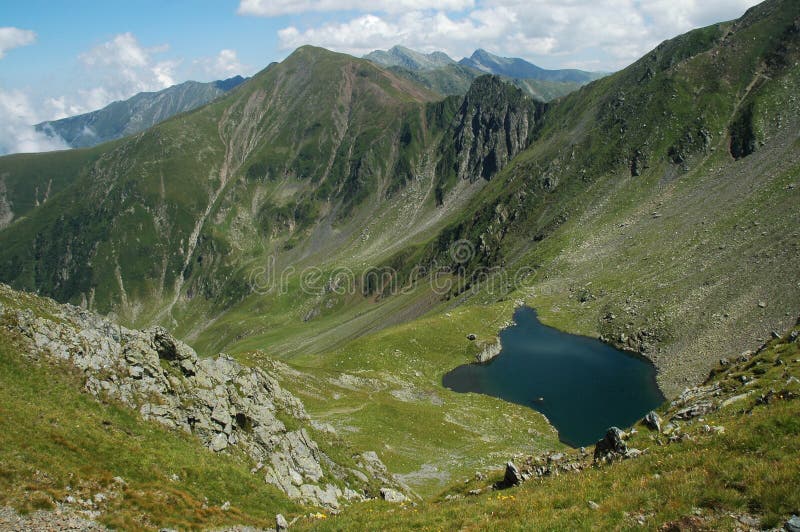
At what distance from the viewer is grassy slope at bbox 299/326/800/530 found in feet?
44.2

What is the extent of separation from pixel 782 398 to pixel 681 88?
635 ft

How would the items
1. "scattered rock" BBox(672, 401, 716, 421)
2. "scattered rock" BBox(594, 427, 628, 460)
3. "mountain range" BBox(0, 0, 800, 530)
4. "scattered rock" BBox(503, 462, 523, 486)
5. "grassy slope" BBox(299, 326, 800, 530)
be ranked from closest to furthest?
"grassy slope" BBox(299, 326, 800, 530) → "mountain range" BBox(0, 0, 800, 530) → "scattered rock" BBox(594, 427, 628, 460) → "scattered rock" BBox(503, 462, 523, 486) → "scattered rock" BBox(672, 401, 716, 421)

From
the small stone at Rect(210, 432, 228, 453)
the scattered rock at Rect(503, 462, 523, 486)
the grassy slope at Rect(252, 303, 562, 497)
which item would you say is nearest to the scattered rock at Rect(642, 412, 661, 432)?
the scattered rock at Rect(503, 462, 523, 486)

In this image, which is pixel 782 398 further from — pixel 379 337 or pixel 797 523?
pixel 379 337

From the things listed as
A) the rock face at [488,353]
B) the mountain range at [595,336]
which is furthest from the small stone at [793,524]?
the rock face at [488,353]

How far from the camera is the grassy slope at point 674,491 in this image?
44.2ft

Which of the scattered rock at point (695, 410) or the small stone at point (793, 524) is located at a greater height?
the small stone at point (793, 524)

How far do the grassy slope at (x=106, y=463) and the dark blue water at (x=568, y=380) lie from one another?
5798 centimetres

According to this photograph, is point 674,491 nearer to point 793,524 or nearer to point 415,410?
point 793,524

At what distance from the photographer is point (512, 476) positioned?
23875 mm

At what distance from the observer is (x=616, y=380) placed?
9238 cm

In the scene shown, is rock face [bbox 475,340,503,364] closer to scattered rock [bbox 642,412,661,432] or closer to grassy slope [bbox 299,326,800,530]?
scattered rock [bbox 642,412,661,432]

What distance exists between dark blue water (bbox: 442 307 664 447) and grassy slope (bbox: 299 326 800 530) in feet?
180

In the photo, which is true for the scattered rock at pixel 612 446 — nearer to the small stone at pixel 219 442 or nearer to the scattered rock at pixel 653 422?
the scattered rock at pixel 653 422
